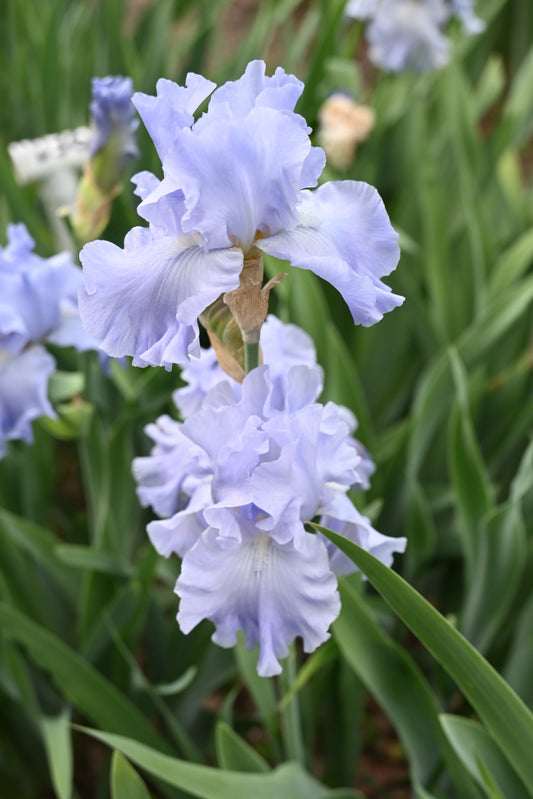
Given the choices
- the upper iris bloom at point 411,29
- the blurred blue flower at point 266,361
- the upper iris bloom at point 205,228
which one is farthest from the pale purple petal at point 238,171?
the upper iris bloom at point 411,29

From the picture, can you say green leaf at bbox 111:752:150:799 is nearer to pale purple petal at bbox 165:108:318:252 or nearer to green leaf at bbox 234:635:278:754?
green leaf at bbox 234:635:278:754

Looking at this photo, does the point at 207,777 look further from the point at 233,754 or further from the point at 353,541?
the point at 353,541

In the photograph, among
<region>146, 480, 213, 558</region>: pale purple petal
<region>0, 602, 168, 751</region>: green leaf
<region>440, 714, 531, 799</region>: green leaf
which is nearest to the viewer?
<region>146, 480, 213, 558</region>: pale purple petal

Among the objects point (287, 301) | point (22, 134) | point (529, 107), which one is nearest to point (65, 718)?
point (287, 301)

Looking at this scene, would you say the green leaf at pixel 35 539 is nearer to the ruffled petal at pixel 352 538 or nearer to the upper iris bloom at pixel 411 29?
the ruffled petal at pixel 352 538

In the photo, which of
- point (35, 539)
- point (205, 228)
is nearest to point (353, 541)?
point (205, 228)

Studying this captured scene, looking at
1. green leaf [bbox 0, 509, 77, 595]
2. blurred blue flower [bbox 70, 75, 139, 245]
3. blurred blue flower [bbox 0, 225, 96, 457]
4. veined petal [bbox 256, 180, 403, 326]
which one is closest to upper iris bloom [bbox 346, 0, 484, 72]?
blurred blue flower [bbox 70, 75, 139, 245]
